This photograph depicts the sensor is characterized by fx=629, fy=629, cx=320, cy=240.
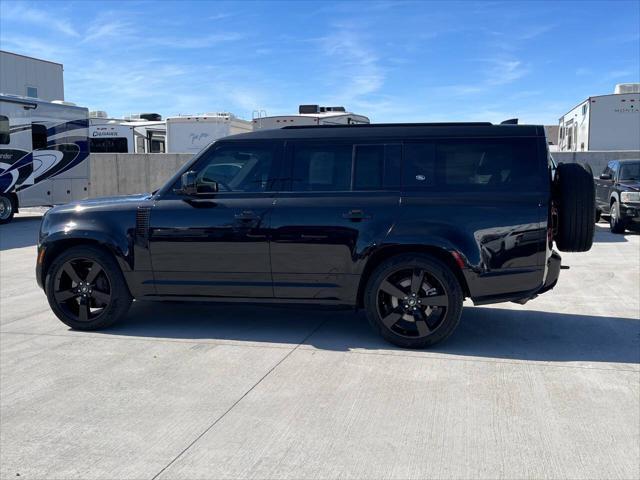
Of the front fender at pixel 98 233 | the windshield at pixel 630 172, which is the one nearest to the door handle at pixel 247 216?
the front fender at pixel 98 233

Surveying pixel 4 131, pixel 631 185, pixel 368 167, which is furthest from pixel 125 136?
pixel 368 167

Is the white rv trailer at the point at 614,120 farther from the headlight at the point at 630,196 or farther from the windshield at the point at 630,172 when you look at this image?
the headlight at the point at 630,196

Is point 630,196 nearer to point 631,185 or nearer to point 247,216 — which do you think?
point 631,185

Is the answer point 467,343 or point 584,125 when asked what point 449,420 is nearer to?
point 467,343

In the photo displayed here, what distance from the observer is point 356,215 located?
527 cm

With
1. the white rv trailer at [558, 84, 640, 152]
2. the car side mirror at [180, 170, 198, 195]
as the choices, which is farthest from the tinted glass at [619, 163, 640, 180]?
the car side mirror at [180, 170, 198, 195]

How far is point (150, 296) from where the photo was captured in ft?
19.2

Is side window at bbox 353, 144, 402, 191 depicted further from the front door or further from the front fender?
the front fender

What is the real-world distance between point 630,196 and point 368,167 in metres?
10.1

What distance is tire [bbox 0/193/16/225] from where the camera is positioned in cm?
1639

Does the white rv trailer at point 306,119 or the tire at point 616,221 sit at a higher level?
the white rv trailer at point 306,119

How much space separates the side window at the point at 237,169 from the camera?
18.3 feet

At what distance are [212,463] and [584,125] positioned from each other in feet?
60.4

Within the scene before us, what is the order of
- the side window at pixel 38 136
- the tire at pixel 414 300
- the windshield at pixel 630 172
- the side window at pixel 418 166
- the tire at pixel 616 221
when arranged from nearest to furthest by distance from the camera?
the tire at pixel 414 300, the side window at pixel 418 166, the tire at pixel 616 221, the windshield at pixel 630 172, the side window at pixel 38 136
